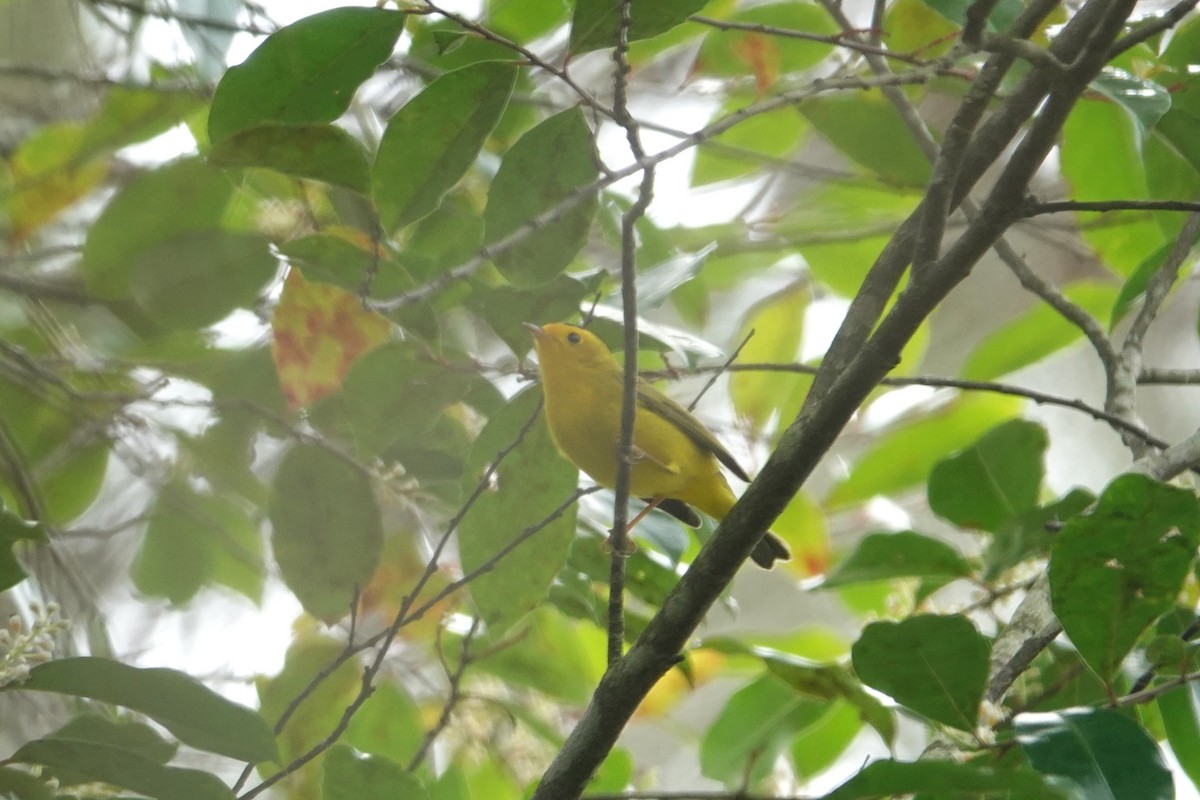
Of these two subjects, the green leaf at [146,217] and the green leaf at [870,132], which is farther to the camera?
the green leaf at [870,132]

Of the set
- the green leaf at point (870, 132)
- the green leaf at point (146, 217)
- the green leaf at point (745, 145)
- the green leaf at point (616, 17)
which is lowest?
the green leaf at point (616, 17)

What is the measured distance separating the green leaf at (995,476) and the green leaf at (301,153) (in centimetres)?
124

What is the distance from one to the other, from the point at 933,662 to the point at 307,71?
1252 millimetres

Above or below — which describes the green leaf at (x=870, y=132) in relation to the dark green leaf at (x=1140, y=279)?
above

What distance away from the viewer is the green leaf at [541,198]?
1.82m

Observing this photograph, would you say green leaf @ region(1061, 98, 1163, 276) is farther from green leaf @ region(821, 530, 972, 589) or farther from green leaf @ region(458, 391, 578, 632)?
green leaf @ region(458, 391, 578, 632)

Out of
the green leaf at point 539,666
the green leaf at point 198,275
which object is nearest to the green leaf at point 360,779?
the green leaf at point 539,666

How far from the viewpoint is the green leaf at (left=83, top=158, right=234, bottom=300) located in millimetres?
2350

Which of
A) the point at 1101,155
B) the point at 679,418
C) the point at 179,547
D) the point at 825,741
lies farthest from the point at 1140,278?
the point at 179,547

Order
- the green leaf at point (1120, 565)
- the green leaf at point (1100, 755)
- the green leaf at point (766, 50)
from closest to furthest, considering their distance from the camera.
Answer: the green leaf at point (1100, 755) < the green leaf at point (1120, 565) < the green leaf at point (766, 50)

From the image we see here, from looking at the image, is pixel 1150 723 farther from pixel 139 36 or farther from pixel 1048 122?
pixel 139 36

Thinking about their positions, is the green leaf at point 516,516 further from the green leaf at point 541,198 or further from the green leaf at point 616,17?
the green leaf at point 616,17

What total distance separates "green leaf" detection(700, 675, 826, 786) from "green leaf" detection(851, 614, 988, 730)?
1.01 m

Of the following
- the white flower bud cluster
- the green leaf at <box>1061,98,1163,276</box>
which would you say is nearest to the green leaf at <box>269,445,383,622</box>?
the white flower bud cluster
